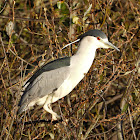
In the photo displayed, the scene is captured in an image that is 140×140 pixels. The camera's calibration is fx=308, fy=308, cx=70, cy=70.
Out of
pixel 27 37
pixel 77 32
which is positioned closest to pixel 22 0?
pixel 27 37

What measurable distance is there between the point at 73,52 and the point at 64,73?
2.51 feet

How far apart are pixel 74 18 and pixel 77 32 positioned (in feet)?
1.34

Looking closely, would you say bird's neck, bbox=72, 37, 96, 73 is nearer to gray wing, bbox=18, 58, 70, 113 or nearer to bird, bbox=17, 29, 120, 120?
bird, bbox=17, 29, 120, 120

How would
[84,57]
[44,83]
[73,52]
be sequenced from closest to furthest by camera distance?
[84,57] → [44,83] → [73,52]

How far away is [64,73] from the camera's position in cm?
314

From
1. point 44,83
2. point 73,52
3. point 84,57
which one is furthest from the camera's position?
point 73,52

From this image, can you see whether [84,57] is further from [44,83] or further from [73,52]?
[73,52]

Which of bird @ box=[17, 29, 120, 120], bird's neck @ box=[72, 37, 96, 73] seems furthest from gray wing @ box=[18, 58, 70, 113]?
bird's neck @ box=[72, 37, 96, 73]

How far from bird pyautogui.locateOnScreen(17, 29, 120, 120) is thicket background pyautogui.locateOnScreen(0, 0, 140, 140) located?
99mm

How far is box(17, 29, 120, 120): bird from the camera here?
306cm

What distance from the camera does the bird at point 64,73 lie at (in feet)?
10.0

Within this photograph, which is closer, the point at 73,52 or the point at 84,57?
the point at 84,57

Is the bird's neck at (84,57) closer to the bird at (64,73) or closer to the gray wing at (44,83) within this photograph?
the bird at (64,73)

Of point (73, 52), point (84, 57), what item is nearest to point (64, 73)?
point (84, 57)
